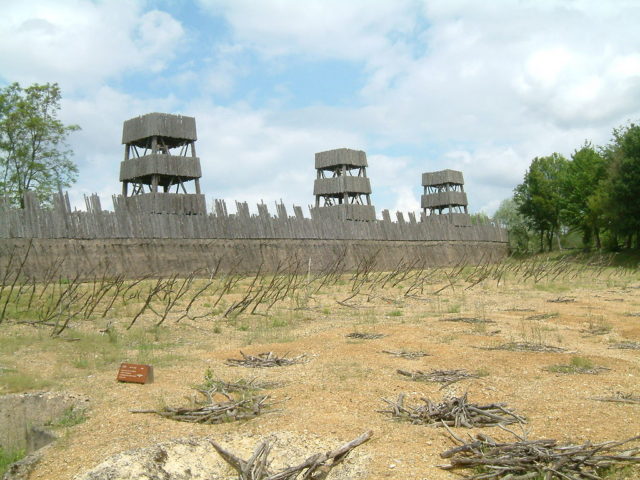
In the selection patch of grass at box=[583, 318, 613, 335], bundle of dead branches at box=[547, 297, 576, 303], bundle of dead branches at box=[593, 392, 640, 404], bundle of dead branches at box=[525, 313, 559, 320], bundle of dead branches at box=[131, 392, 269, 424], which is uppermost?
bundle of dead branches at box=[131, 392, 269, 424]

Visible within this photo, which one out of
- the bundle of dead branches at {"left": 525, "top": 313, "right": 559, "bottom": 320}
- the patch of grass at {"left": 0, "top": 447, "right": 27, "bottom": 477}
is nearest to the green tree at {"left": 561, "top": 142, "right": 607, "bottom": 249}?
the bundle of dead branches at {"left": 525, "top": 313, "right": 559, "bottom": 320}

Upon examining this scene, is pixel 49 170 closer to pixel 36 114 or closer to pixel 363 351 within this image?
pixel 36 114

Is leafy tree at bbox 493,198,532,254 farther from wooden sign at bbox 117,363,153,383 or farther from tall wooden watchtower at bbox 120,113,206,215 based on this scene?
wooden sign at bbox 117,363,153,383

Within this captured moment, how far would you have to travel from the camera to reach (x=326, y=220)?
27.3 metres

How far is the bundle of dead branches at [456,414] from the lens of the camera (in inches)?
219

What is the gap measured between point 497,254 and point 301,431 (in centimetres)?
3555

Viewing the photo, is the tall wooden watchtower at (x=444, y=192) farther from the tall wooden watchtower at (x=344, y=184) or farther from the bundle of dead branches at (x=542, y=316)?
the bundle of dead branches at (x=542, y=316)

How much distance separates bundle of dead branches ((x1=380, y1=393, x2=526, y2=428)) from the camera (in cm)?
555

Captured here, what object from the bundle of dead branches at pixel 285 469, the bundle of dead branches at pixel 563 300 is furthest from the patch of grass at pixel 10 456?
the bundle of dead branches at pixel 563 300

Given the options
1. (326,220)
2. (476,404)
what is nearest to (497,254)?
(326,220)

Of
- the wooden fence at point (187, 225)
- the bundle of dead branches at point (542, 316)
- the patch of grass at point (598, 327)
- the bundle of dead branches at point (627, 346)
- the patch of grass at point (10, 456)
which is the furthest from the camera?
the wooden fence at point (187, 225)

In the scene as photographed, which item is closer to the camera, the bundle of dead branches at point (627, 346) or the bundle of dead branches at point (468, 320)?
the bundle of dead branches at point (627, 346)

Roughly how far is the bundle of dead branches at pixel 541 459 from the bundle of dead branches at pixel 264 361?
4.10m

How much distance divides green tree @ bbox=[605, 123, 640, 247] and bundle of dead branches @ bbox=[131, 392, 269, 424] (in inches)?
1223
